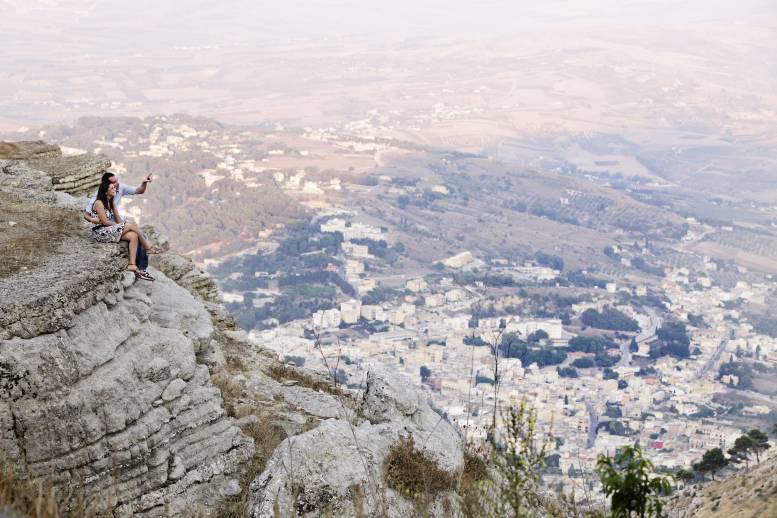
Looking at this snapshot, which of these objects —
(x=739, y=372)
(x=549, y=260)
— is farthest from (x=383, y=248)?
(x=739, y=372)

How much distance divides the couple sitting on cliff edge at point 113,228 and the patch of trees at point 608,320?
38.6 metres

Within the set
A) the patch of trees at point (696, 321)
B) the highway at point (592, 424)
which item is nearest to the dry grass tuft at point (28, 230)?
the highway at point (592, 424)

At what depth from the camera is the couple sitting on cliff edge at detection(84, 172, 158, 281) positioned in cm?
852

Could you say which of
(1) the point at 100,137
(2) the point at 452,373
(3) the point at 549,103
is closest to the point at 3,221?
(2) the point at 452,373

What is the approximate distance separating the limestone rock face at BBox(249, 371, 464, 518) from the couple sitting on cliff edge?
2.91 meters

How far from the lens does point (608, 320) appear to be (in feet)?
149

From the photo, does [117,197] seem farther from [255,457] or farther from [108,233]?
[255,457]

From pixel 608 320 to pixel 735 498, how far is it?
33365 mm

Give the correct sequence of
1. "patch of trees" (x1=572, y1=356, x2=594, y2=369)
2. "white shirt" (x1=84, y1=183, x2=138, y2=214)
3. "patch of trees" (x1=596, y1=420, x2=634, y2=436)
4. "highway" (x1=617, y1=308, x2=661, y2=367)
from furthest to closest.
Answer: "highway" (x1=617, y1=308, x2=661, y2=367)
"patch of trees" (x1=572, y1=356, x2=594, y2=369)
"patch of trees" (x1=596, y1=420, x2=634, y2=436)
"white shirt" (x1=84, y1=183, x2=138, y2=214)

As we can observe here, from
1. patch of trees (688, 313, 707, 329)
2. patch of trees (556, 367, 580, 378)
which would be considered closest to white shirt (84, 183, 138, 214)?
patch of trees (556, 367, 580, 378)

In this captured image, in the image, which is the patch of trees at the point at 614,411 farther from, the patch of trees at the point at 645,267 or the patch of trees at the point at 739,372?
the patch of trees at the point at 645,267

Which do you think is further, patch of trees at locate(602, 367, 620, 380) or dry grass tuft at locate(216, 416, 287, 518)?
patch of trees at locate(602, 367, 620, 380)

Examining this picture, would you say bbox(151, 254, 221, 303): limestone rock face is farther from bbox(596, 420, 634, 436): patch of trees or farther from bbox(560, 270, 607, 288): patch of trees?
bbox(560, 270, 607, 288): patch of trees

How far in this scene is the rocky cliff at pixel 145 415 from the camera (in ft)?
20.1
